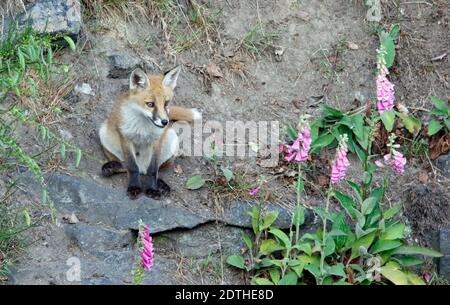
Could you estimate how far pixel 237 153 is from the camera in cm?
722

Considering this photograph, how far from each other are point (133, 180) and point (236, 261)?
1.13m

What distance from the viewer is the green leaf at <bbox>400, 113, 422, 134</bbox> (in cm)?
732

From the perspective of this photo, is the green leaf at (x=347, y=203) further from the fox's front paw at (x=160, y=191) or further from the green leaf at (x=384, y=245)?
the fox's front paw at (x=160, y=191)

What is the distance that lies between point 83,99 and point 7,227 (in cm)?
169

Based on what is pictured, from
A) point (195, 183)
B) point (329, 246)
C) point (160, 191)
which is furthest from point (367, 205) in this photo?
point (160, 191)

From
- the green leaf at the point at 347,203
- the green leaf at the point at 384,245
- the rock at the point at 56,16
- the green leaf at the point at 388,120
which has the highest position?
the rock at the point at 56,16

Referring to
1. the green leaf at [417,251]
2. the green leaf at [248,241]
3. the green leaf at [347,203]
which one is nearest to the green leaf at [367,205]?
the green leaf at [347,203]

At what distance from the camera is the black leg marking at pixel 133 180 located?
6.63 metres

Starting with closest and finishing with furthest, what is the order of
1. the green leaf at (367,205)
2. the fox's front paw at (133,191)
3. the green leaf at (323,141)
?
1. the green leaf at (367,205)
2. the fox's front paw at (133,191)
3. the green leaf at (323,141)

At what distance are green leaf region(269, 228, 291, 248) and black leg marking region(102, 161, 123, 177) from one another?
141 centimetres

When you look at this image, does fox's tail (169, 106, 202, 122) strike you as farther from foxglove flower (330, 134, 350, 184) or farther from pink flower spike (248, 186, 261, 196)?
foxglove flower (330, 134, 350, 184)

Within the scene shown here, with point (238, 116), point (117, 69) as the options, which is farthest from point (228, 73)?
point (117, 69)

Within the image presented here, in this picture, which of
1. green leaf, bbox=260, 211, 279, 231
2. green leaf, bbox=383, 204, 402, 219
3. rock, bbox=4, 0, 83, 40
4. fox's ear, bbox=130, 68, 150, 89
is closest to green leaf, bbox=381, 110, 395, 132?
green leaf, bbox=383, 204, 402, 219

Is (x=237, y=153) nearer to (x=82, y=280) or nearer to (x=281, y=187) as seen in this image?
(x=281, y=187)
